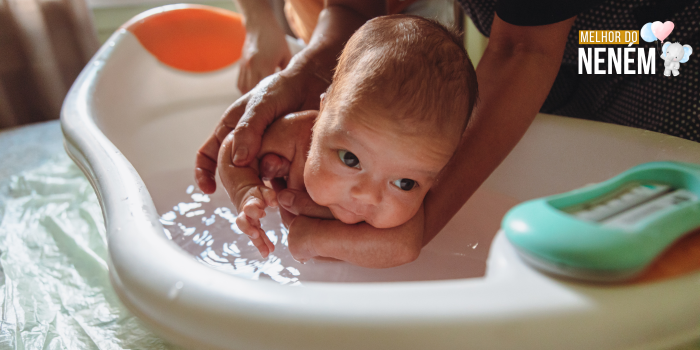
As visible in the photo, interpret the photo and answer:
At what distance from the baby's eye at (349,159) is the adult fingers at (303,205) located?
0.38ft

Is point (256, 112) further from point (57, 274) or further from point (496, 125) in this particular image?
point (57, 274)

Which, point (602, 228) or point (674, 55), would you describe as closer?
point (602, 228)

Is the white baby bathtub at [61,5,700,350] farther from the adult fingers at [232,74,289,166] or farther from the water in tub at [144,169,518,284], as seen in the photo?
the water in tub at [144,169,518,284]

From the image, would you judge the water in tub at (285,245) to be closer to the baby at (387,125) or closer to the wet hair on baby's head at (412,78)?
the baby at (387,125)

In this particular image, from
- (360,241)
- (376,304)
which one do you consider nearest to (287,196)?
(360,241)

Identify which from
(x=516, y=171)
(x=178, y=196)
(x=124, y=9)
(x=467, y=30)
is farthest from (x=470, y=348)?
(x=124, y=9)

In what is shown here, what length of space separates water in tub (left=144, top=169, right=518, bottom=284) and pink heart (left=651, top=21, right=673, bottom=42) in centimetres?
38

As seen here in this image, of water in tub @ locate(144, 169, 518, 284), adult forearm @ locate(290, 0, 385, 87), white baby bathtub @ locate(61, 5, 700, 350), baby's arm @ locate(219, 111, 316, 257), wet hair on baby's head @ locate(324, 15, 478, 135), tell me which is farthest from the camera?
adult forearm @ locate(290, 0, 385, 87)

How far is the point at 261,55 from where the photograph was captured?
119 cm

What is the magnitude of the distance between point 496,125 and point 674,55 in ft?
1.28

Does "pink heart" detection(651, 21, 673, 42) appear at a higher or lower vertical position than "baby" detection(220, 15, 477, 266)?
higher

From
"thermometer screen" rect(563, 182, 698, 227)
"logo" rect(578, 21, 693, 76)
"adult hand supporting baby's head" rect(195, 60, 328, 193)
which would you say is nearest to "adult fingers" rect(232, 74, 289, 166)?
"adult hand supporting baby's head" rect(195, 60, 328, 193)

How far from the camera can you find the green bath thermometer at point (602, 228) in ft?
1.17

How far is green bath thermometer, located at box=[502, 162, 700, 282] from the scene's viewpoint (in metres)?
0.36
